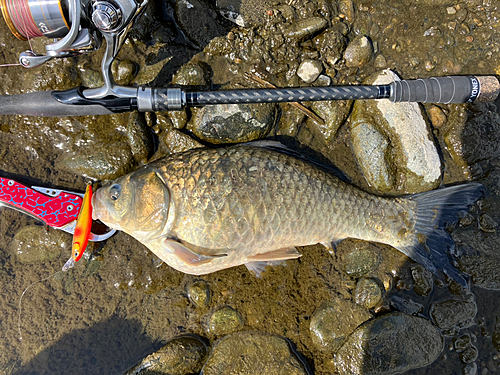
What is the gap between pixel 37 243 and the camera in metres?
3.47

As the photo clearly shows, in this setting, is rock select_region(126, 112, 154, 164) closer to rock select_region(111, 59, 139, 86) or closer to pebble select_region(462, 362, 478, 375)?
rock select_region(111, 59, 139, 86)

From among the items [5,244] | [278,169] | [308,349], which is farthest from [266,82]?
[5,244]

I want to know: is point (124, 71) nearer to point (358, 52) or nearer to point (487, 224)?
point (358, 52)

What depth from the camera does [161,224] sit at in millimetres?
2979

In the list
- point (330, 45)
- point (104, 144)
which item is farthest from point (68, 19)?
point (330, 45)

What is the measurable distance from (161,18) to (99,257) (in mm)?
2723

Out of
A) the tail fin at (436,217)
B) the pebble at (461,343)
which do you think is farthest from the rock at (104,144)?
the pebble at (461,343)

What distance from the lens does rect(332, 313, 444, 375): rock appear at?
3291mm

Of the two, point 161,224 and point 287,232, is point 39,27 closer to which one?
point 161,224

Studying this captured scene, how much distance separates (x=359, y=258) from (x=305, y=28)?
2.57 metres

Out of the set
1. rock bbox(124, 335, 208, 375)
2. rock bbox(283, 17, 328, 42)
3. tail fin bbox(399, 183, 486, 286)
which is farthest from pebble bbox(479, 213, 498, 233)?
rock bbox(124, 335, 208, 375)

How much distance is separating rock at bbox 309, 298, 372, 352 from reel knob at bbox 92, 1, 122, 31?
3.33 m

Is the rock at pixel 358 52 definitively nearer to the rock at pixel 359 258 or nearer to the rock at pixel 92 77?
the rock at pixel 359 258

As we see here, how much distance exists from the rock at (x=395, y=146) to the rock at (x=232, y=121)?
106cm
